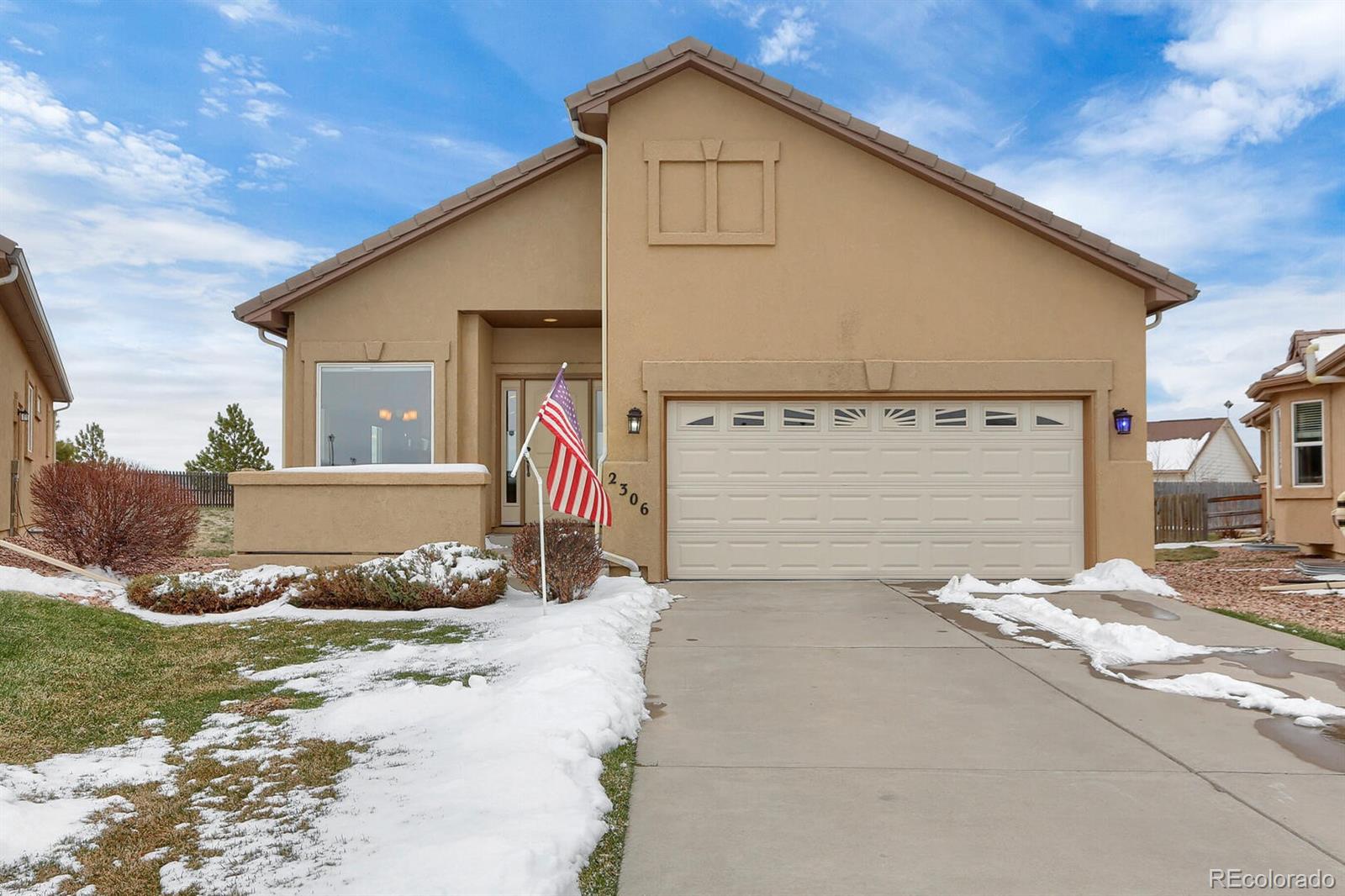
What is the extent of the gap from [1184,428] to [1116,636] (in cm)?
4837

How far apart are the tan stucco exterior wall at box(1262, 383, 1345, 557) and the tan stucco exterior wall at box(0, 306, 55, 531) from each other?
2279cm

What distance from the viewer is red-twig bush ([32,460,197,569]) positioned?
11.2 m

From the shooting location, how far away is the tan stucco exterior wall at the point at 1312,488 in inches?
629

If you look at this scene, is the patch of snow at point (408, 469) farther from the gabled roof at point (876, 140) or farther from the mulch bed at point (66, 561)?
the gabled roof at point (876, 140)

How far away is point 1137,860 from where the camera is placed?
3.37 m

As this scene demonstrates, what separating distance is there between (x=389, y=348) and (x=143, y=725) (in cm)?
830

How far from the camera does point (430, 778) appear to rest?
3.99 metres

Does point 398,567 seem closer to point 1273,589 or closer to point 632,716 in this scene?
point 632,716

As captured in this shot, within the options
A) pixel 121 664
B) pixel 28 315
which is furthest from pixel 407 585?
pixel 28 315

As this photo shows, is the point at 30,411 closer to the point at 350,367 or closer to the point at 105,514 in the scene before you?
the point at 105,514

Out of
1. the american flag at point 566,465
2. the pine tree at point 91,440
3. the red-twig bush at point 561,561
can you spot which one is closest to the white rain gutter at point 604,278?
the red-twig bush at point 561,561

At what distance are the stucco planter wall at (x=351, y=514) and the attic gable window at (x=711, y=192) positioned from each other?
4.17 metres

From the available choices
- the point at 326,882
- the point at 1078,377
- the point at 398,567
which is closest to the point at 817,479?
the point at 1078,377

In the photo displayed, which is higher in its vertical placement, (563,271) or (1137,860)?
(563,271)
